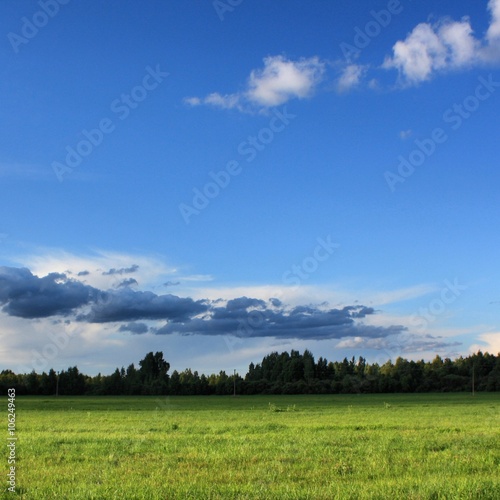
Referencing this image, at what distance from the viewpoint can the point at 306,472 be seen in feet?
40.8

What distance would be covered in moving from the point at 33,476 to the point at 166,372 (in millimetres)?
141541

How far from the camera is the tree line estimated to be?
132375 millimetres

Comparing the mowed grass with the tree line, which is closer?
the mowed grass

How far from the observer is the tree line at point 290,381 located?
434 ft

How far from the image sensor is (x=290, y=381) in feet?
471

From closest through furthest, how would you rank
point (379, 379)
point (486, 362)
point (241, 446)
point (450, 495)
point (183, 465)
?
point (450, 495) < point (183, 465) < point (241, 446) < point (379, 379) < point (486, 362)

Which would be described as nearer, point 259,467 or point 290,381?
point 259,467

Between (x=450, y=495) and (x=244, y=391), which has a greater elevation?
(x=450, y=495)

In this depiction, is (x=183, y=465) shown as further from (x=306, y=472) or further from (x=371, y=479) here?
(x=371, y=479)

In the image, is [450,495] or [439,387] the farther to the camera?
[439,387]

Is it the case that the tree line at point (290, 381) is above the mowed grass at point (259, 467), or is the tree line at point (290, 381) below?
below

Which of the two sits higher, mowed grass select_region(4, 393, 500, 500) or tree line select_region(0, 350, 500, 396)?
mowed grass select_region(4, 393, 500, 500)

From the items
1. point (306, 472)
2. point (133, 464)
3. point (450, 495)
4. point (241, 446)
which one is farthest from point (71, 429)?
point (450, 495)

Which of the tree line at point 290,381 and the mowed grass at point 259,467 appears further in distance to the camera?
the tree line at point 290,381
